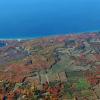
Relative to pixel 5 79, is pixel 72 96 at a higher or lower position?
lower

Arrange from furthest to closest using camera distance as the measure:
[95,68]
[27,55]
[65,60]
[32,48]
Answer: [32,48]
[27,55]
[65,60]
[95,68]

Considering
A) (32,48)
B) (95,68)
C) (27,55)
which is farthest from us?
(32,48)

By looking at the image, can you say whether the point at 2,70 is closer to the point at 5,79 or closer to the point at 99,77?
the point at 5,79

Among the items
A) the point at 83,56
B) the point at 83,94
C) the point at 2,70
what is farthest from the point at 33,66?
the point at 83,94

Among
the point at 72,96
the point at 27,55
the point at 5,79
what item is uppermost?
the point at 27,55

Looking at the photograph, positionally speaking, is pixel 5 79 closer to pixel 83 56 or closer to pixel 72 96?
pixel 72 96

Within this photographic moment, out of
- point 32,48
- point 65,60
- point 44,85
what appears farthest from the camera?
point 32,48

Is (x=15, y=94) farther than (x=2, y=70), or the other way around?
(x=2, y=70)

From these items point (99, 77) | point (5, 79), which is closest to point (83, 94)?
point (99, 77)

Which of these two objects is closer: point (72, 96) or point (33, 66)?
point (72, 96)
